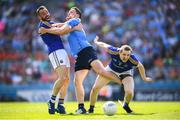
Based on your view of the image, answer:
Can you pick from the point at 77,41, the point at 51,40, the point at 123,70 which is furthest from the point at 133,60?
the point at 51,40

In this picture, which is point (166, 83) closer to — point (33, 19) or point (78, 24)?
point (33, 19)

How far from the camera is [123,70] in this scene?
1411 cm

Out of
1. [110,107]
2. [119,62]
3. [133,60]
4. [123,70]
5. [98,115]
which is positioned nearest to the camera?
[110,107]

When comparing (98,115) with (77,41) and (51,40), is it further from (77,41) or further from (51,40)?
(51,40)

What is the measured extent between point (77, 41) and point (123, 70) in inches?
63.7

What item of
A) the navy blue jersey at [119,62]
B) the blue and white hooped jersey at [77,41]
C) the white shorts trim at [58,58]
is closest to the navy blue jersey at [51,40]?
the white shorts trim at [58,58]

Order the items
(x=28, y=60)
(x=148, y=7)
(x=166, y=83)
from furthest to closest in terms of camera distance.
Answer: (x=148, y=7) < (x=28, y=60) < (x=166, y=83)

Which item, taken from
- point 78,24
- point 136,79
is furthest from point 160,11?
point 78,24

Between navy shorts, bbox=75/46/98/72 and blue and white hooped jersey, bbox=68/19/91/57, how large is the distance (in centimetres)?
11

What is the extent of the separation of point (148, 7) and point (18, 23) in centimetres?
768

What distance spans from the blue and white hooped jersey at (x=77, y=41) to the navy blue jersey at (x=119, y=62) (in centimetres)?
77

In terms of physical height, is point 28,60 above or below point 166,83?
above

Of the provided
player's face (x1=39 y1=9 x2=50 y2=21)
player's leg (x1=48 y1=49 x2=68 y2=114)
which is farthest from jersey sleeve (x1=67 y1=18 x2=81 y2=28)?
player's leg (x1=48 y1=49 x2=68 y2=114)

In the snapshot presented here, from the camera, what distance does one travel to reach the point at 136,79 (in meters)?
25.7
